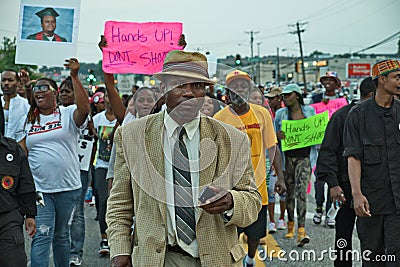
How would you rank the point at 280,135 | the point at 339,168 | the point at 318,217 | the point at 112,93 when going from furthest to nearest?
the point at 318,217 < the point at 280,135 < the point at 339,168 < the point at 112,93

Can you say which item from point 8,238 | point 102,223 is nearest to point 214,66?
point 8,238

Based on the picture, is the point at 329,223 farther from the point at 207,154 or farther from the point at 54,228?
the point at 207,154

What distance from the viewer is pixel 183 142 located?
9.68ft

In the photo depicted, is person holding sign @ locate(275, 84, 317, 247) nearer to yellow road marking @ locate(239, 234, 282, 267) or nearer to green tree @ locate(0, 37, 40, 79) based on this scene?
yellow road marking @ locate(239, 234, 282, 267)

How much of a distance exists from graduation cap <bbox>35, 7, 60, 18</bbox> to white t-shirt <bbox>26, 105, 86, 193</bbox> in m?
1.01

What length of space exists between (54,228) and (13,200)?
1.07 m

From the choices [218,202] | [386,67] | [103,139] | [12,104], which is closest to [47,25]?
[12,104]

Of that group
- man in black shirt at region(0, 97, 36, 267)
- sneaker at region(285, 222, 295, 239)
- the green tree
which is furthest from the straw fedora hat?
the green tree

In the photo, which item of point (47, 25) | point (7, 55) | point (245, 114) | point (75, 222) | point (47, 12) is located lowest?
point (75, 222)

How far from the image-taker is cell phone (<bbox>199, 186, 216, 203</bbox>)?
2711 millimetres

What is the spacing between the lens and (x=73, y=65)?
533cm

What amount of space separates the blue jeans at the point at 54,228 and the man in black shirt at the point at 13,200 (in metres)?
0.58

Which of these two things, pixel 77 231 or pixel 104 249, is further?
pixel 104 249

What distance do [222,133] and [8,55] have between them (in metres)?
48.1
